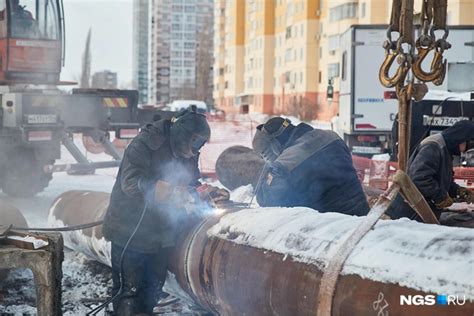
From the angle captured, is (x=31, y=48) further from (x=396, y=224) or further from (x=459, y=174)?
(x=396, y=224)

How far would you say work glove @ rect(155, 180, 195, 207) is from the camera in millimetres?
4584

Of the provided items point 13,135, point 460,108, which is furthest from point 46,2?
point 460,108

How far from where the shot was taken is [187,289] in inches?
187

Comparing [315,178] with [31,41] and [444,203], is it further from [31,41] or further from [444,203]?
[31,41]

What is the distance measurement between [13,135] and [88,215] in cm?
402

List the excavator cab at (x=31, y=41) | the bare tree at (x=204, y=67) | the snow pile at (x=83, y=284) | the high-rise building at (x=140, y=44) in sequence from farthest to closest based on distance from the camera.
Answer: the high-rise building at (x=140, y=44) → the bare tree at (x=204, y=67) → the excavator cab at (x=31, y=41) → the snow pile at (x=83, y=284)

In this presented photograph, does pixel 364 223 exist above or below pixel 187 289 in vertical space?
above

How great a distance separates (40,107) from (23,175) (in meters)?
1.11

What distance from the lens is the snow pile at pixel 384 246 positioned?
2902 millimetres

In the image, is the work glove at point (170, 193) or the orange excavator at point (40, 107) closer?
the work glove at point (170, 193)

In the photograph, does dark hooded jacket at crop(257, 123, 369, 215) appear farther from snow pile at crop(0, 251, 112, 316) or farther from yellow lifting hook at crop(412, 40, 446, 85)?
snow pile at crop(0, 251, 112, 316)

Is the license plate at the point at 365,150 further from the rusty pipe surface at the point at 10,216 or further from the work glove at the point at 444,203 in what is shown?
the rusty pipe surface at the point at 10,216

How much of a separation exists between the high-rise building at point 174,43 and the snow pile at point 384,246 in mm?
98106

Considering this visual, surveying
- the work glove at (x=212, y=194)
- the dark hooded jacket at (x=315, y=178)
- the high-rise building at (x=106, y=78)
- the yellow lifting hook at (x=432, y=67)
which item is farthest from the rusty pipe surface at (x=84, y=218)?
the high-rise building at (x=106, y=78)
